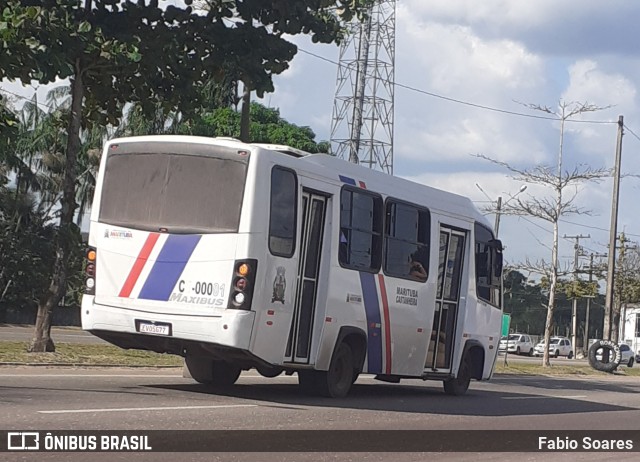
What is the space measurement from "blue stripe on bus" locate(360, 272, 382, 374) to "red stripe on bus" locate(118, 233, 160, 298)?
11.9 ft

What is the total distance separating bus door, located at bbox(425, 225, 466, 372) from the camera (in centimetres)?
1975

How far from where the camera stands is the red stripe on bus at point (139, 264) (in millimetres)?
14992

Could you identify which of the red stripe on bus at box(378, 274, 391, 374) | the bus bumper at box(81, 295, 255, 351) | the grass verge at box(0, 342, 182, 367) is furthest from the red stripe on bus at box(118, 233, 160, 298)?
the grass verge at box(0, 342, 182, 367)

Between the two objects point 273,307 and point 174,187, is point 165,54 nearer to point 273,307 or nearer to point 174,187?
point 174,187

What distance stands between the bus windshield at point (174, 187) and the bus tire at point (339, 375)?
317 centimetres

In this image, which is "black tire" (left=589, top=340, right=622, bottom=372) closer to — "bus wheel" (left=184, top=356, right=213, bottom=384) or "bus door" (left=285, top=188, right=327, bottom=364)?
"bus wheel" (left=184, top=356, right=213, bottom=384)

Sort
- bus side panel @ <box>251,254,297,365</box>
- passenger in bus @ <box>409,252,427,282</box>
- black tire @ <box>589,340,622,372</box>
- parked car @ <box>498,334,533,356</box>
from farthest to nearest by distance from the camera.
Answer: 1. parked car @ <box>498,334,533,356</box>
2. black tire @ <box>589,340,622,372</box>
3. passenger in bus @ <box>409,252,427,282</box>
4. bus side panel @ <box>251,254,297,365</box>

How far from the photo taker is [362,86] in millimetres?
56656

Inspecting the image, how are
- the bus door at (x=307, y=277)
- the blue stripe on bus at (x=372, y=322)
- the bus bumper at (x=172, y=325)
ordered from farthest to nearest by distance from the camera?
the blue stripe on bus at (x=372, y=322) → the bus door at (x=307, y=277) → the bus bumper at (x=172, y=325)

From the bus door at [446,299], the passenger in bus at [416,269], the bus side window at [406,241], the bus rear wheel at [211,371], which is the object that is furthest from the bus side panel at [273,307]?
the bus door at [446,299]

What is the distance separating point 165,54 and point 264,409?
379 inches

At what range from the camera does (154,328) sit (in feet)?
48.5

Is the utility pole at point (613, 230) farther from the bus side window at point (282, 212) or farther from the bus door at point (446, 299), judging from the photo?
the bus side window at point (282, 212)

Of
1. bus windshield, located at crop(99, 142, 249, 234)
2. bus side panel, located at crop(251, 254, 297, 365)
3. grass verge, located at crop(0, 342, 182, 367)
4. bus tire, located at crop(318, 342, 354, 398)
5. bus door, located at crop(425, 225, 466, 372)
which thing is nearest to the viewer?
bus side panel, located at crop(251, 254, 297, 365)
